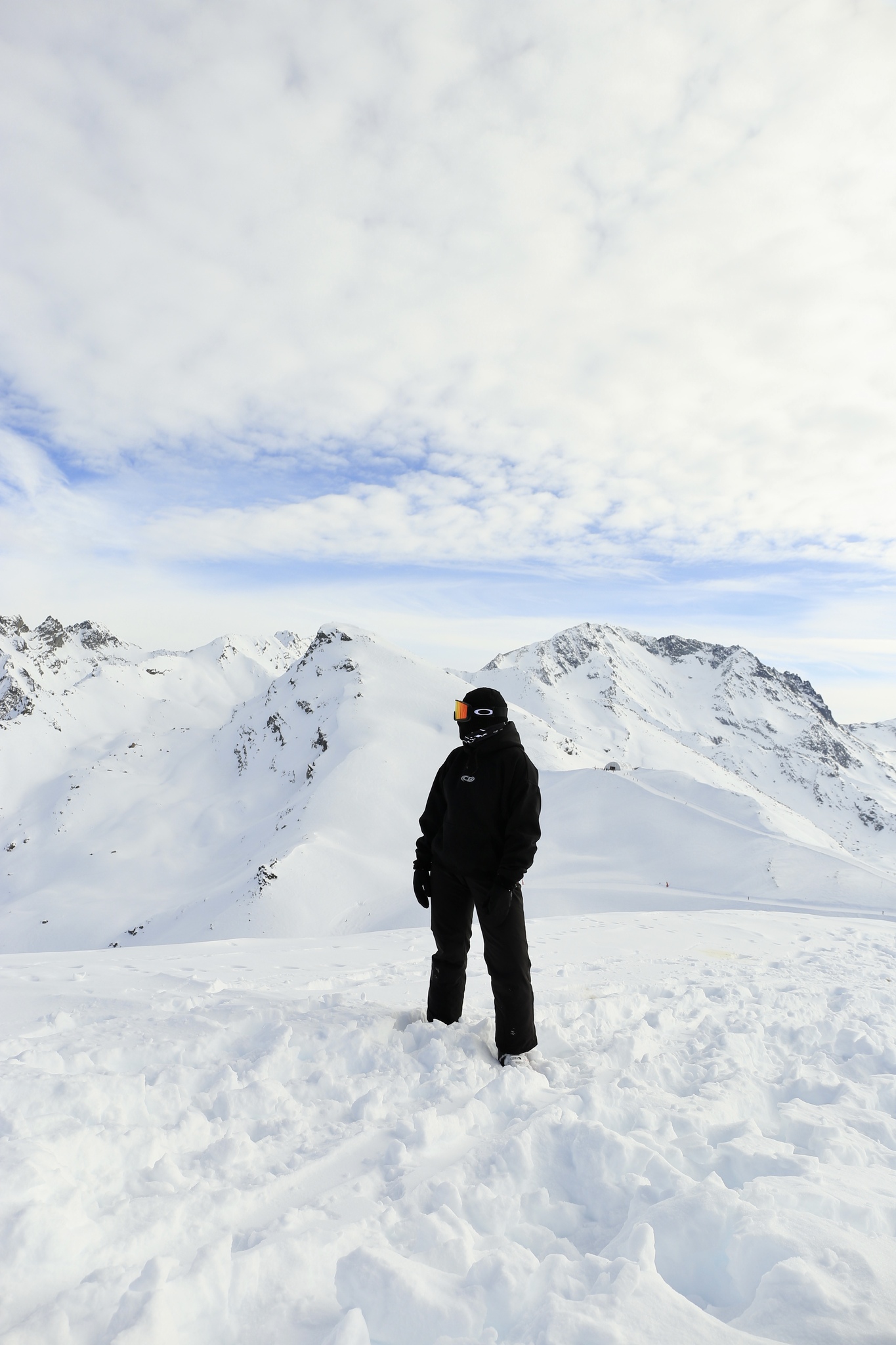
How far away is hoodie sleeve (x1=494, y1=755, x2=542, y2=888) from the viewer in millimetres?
4500

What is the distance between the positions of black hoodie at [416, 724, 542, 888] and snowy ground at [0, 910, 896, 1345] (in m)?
1.20

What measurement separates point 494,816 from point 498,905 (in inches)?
24.8

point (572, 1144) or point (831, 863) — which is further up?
point (572, 1144)

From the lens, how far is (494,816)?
15.4 ft

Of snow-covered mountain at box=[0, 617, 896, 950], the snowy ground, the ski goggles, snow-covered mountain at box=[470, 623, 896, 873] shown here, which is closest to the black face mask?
the ski goggles

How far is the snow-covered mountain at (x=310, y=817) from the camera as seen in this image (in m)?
27.9

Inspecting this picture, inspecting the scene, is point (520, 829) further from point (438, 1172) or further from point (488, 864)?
point (438, 1172)

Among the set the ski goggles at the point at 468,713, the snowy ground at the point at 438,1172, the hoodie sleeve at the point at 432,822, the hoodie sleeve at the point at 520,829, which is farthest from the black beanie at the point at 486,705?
the snowy ground at the point at 438,1172

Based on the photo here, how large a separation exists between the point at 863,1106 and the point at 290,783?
6086 cm

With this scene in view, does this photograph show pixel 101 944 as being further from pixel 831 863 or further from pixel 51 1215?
pixel 51 1215

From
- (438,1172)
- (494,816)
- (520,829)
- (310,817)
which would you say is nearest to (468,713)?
(494,816)

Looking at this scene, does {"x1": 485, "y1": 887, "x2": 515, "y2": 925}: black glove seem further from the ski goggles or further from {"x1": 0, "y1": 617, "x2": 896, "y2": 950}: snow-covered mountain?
{"x1": 0, "y1": 617, "x2": 896, "y2": 950}: snow-covered mountain

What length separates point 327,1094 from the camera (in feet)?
12.2

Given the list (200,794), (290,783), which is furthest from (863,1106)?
(200,794)
